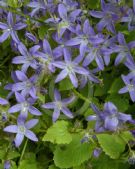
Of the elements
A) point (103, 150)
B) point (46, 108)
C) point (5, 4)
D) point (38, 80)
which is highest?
point (5, 4)

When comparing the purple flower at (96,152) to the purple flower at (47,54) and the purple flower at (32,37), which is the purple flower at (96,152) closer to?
the purple flower at (47,54)

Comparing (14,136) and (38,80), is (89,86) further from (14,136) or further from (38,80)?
(14,136)

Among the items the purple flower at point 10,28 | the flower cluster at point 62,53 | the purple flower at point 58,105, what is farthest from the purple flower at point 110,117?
the purple flower at point 10,28

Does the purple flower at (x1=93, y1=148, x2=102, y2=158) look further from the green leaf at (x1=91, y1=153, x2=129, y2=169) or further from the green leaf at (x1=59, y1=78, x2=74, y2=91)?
the green leaf at (x1=59, y1=78, x2=74, y2=91)

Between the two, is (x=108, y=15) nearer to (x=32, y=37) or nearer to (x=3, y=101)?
(x=32, y=37)

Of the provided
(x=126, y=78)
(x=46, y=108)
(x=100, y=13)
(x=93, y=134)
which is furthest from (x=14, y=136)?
(x=100, y=13)

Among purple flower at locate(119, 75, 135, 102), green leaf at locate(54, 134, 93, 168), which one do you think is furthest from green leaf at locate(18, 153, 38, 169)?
purple flower at locate(119, 75, 135, 102)
